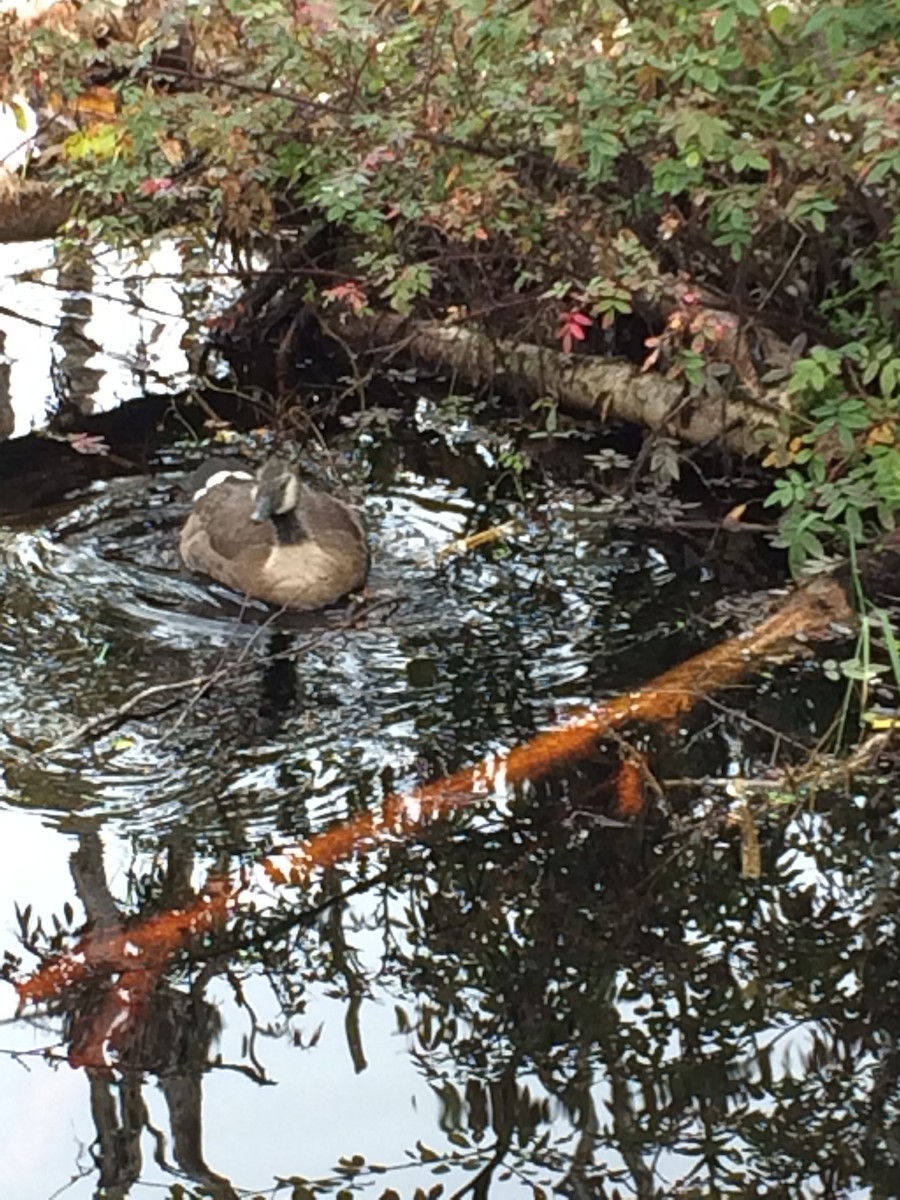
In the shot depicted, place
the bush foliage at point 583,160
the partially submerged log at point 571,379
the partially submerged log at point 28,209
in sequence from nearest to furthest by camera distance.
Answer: the bush foliage at point 583,160 → the partially submerged log at point 571,379 → the partially submerged log at point 28,209

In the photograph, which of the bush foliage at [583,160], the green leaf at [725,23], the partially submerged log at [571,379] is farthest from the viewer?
the partially submerged log at [571,379]

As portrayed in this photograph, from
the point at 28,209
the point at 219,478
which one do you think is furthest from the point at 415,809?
the point at 28,209

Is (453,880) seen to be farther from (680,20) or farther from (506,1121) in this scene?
(680,20)

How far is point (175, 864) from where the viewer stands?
4.38 metres

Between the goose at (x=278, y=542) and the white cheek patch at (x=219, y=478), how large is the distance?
4.4 inches

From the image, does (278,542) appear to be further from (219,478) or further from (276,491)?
(219,478)

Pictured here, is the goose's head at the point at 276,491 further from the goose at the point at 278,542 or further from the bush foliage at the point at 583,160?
the bush foliage at the point at 583,160

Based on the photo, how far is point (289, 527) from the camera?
6.47 meters

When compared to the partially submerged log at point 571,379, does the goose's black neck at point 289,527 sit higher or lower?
lower

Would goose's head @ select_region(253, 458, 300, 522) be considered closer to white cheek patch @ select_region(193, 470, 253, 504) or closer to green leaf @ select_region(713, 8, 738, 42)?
white cheek patch @ select_region(193, 470, 253, 504)

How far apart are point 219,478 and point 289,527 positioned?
67 cm

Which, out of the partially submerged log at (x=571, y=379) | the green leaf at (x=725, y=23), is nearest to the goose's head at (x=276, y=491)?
the partially submerged log at (x=571, y=379)

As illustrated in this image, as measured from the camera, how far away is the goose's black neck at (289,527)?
20.9ft

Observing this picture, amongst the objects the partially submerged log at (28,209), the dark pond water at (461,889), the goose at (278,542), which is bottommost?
the dark pond water at (461,889)
